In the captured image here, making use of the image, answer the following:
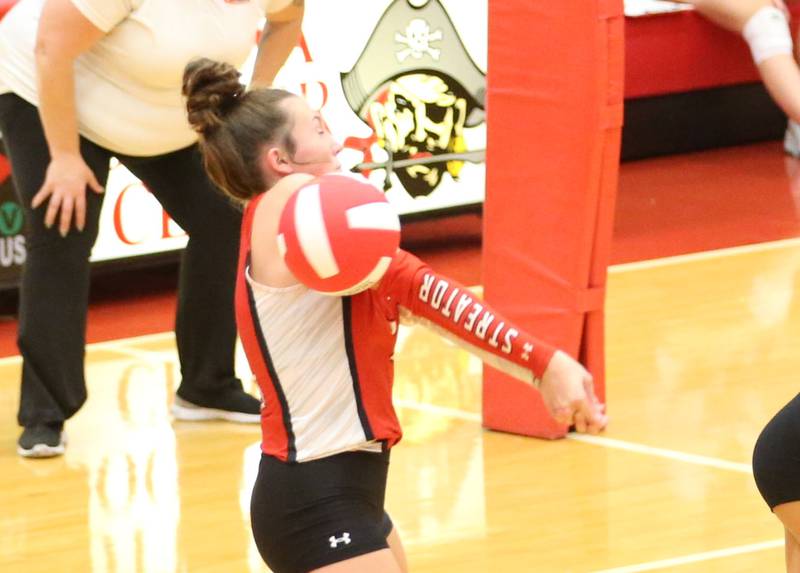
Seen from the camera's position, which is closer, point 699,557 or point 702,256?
point 699,557

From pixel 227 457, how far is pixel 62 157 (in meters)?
0.96

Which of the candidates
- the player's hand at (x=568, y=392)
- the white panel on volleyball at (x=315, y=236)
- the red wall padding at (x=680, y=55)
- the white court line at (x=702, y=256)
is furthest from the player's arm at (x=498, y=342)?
the red wall padding at (x=680, y=55)

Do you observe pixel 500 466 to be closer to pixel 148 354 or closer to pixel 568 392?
pixel 148 354

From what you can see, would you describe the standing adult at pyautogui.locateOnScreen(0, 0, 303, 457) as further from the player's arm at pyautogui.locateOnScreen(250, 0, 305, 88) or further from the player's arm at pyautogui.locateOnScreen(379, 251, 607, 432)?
the player's arm at pyautogui.locateOnScreen(379, 251, 607, 432)

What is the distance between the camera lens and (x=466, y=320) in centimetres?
238

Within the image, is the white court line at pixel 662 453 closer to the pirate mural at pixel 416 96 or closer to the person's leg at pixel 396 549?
the person's leg at pixel 396 549

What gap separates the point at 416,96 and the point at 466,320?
440 cm

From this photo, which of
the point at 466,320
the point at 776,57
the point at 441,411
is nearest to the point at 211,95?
the point at 466,320

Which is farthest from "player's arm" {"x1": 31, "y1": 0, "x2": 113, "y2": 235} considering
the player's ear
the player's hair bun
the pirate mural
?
the pirate mural

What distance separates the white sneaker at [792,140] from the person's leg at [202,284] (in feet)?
15.7

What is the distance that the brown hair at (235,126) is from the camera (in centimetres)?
264

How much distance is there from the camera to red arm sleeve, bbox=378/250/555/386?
237 cm

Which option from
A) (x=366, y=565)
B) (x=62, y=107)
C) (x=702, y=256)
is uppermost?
(x=62, y=107)

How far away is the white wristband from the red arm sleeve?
3.63 m
